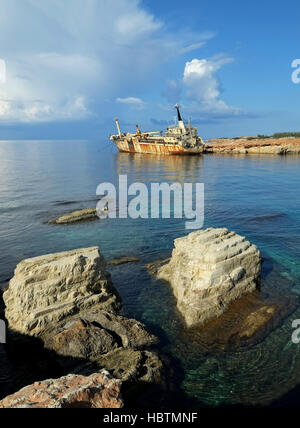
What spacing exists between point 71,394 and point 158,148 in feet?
304

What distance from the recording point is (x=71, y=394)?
18.6 ft

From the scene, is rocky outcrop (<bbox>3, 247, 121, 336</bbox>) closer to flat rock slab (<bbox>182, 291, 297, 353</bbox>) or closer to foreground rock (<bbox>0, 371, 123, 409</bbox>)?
flat rock slab (<bbox>182, 291, 297, 353</bbox>)

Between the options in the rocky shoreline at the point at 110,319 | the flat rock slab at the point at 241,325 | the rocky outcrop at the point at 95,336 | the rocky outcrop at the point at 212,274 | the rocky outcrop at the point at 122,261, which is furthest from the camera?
the rocky outcrop at the point at 122,261

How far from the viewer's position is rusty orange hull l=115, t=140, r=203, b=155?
89875 millimetres

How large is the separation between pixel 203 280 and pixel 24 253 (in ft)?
40.4

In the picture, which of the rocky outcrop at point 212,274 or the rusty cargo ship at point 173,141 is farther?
the rusty cargo ship at point 173,141

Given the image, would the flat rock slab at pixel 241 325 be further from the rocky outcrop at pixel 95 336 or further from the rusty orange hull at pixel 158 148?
the rusty orange hull at pixel 158 148

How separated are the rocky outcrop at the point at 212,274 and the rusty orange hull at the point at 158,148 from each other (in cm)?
7902

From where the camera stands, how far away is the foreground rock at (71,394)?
215 inches

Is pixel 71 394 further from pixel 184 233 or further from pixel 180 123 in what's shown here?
pixel 180 123

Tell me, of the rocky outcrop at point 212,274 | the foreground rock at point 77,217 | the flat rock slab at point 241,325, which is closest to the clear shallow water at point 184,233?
the flat rock slab at point 241,325

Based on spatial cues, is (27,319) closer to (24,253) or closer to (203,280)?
(203,280)

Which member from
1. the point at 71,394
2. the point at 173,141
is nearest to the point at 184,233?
the point at 71,394

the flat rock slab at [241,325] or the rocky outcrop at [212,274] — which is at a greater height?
the rocky outcrop at [212,274]
